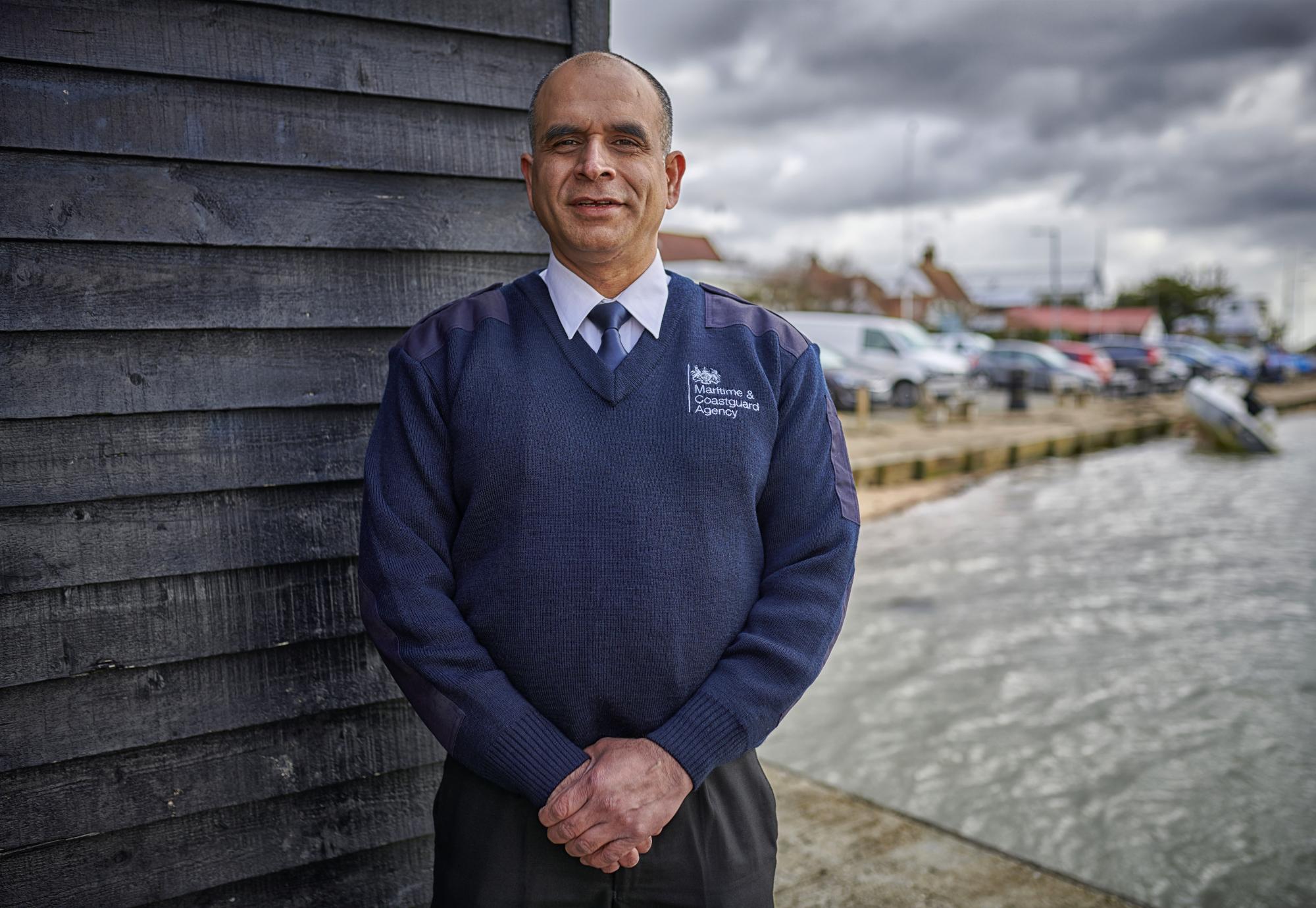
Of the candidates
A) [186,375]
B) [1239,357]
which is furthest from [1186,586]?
[1239,357]

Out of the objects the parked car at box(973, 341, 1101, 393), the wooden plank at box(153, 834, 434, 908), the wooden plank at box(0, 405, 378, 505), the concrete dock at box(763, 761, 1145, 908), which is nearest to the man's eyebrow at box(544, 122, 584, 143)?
the wooden plank at box(0, 405, 378, 505)

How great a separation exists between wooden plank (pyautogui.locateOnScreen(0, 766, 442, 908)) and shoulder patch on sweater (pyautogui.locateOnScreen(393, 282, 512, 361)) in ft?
3.56

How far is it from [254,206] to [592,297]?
813mm

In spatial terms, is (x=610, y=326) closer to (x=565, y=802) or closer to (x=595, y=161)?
(x=595, y=161)

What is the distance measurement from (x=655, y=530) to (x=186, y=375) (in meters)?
1.06

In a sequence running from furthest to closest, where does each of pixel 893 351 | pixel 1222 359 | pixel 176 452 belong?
pixel 1222 359 → pixel 893 351 → pixel 176 452

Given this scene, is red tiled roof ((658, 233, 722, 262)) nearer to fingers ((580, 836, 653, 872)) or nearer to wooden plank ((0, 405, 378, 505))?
wooden plank ((0, 405, 378, 505))

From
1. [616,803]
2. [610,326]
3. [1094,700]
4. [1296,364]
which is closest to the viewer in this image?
[616,803]

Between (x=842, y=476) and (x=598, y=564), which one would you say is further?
(x=842, y=476)

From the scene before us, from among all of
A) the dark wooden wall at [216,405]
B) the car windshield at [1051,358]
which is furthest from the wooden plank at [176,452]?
the car windshield at [1051,358]

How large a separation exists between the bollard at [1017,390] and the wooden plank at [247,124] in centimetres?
2006

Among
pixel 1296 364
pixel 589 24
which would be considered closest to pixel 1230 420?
pixel 589 24

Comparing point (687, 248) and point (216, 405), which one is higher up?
point (687, 248)

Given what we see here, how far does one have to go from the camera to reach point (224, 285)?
82.7 inches
